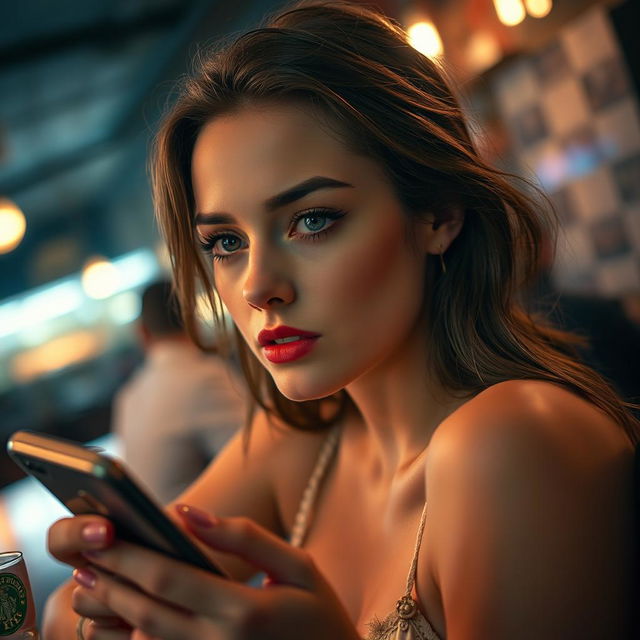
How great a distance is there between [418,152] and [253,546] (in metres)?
0.60

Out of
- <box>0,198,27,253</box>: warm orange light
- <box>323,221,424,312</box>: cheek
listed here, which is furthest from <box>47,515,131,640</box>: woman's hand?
<box>0,198,27,253</box>: warm orange light

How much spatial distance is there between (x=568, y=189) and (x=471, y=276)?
3403mm

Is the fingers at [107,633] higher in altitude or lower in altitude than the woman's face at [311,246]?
lower

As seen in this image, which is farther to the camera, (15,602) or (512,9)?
(512,9)

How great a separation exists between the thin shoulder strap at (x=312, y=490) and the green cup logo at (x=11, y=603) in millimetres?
496

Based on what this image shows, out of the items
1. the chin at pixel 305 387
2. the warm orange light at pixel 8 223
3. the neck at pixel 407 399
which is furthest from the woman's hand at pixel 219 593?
the warm orange light at pixel 8 223

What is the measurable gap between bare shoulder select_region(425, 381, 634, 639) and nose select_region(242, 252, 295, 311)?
11.3 inches

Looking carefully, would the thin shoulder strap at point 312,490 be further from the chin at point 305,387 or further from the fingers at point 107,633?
the fingers at point 107,633

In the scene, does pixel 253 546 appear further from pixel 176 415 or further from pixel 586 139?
pixel 586 139

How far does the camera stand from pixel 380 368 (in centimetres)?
116

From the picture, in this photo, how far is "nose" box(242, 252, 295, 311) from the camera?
102 centimetres

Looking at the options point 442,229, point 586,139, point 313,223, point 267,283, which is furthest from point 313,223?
point 586,139

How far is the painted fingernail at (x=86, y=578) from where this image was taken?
2.67 ft

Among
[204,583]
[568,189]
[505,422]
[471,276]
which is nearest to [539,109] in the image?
[568,189]
